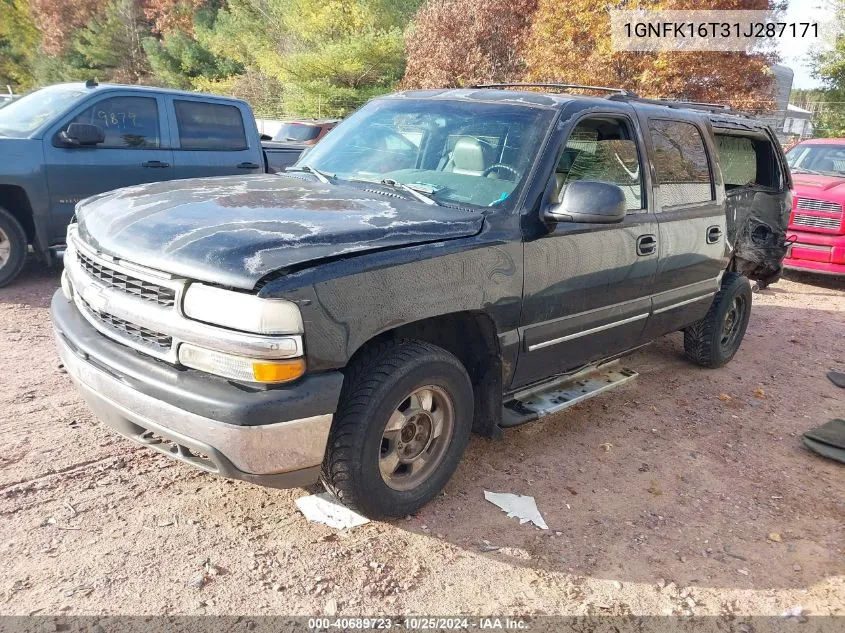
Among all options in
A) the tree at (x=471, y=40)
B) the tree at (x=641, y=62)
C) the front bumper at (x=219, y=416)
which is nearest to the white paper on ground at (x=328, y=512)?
the front bumper at (x=219, y=416)

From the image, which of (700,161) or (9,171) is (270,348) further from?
(9,171)

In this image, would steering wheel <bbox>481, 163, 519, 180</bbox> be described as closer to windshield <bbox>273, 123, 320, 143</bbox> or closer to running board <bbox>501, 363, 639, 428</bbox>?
running board <bbox>501, 363, 639, 428</bbox>

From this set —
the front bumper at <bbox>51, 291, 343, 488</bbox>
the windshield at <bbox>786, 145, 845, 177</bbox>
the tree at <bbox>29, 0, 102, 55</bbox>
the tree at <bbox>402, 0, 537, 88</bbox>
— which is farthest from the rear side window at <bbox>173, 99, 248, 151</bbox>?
the tree at <bbox>29, 0, 102, 55</bbox>

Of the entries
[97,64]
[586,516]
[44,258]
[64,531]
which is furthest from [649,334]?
[97,64]

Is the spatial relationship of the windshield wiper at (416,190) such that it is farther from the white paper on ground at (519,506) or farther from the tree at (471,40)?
the tree at (471,40)

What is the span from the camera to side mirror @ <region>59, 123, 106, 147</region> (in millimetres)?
6043

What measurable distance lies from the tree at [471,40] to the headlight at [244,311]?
766 inches

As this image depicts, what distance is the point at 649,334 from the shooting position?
4418 millimetres

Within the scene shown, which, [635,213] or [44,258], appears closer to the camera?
[635,213]

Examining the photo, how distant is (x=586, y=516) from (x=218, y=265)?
6.96 feet

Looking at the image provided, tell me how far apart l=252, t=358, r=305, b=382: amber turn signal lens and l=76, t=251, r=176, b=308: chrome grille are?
43 centimetres

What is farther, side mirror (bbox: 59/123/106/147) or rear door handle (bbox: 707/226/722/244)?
side mirror (bbox: 59/123/106/147)

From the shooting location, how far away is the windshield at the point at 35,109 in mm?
6191

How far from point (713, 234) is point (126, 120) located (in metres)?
5.54
